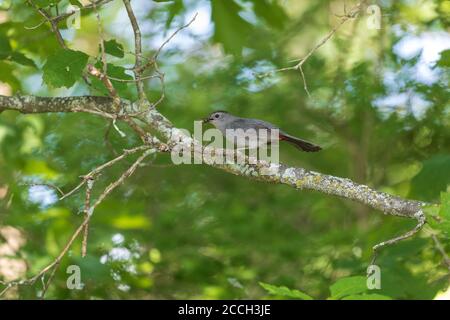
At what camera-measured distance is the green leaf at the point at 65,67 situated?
13.6 feet

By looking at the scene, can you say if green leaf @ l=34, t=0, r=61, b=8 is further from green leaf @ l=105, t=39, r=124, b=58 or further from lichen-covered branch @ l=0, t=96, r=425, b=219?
lichen-covered branch @ l=0, t=96, r=425, b=219

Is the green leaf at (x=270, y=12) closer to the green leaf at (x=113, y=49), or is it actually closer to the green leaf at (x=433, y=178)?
the green leaf at (x=433, y=178)

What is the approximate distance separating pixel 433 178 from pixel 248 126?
148 centimetres

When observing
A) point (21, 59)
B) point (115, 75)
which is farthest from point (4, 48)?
point (115, 75)

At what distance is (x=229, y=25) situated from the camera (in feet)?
20.8

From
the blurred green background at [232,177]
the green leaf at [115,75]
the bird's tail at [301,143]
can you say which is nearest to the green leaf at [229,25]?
the blurred green background at [232,177]

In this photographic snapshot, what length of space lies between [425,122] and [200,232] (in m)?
2.41

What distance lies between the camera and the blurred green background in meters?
6.01

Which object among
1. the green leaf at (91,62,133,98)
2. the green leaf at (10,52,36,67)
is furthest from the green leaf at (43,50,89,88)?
the green leaf at (10,52,36,67)

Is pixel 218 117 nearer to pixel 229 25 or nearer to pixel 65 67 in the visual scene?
pixel 229 25

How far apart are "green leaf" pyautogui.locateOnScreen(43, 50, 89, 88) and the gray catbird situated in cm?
149

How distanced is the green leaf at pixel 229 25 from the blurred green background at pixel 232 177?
0.01 metres
